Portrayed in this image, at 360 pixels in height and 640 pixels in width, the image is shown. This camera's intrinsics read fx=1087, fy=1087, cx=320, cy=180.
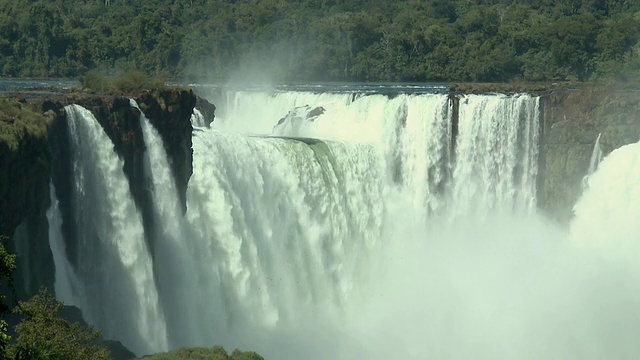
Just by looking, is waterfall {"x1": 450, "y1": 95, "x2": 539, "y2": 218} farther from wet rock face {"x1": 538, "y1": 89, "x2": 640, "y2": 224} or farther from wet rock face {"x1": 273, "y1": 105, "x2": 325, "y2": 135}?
wet rock face {"x1": 273, "y1": 105, "x2": 325, "y2": 135}

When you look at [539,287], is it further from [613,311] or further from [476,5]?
[476,5]

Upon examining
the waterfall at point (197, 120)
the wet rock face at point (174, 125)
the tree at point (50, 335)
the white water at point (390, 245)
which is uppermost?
the wet rock face at point (174, 125)

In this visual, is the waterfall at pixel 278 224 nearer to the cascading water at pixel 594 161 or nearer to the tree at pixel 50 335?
the cascading water at pixel 594 161

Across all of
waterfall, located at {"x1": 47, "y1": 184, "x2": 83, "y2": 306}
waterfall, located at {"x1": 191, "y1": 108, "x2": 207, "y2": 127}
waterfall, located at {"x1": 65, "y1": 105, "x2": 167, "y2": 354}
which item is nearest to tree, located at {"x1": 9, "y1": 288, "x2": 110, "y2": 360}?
waterfall, located at {"x1": 47, "y1": 184, "x2": 83, "y2": 306}

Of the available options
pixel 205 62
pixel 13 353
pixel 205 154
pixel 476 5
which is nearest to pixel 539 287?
pixel 205 154

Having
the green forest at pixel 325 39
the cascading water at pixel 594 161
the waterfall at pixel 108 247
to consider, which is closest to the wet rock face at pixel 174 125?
the waterfall at pixel 108 247

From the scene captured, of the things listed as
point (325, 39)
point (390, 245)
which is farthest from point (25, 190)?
point (325, 39)
